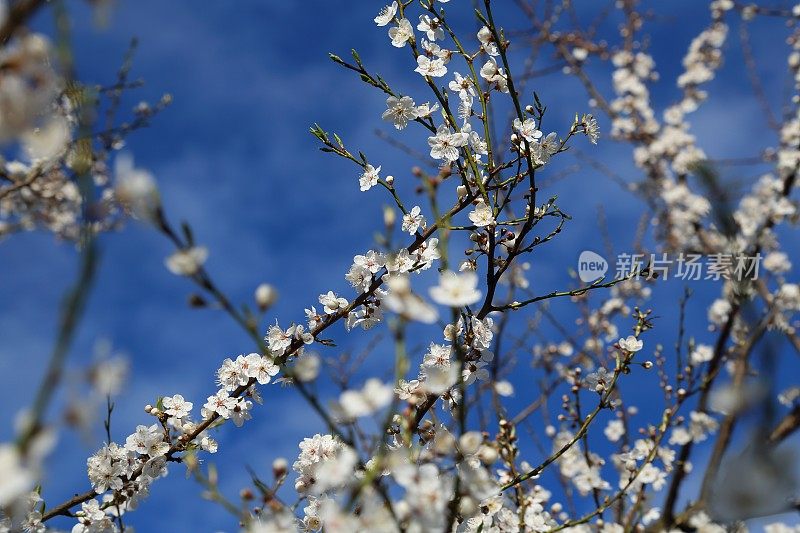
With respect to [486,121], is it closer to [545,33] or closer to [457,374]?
[457,374]

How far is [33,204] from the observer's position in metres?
4.82

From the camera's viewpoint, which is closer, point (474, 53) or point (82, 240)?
point (82, 240)

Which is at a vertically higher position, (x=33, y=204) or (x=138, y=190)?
(x=33, y=204)

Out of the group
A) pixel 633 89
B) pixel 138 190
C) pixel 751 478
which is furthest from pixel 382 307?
pixel 633 89

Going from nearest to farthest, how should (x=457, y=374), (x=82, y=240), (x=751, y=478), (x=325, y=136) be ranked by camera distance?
(x=82, y=240) < (x=457, y=374) < (x=751, y=478) < (x=325, y=136)

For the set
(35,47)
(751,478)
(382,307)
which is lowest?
(751,478)

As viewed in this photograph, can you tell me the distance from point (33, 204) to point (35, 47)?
440cm

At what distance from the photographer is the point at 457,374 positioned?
1.20 metres

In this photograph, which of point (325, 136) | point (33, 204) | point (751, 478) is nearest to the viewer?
point (751, 478)

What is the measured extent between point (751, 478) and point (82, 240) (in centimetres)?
157

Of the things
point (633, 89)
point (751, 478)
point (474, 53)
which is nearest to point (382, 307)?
point (474, 53)

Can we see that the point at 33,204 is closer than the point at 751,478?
No

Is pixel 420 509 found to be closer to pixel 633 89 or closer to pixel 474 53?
pixel 474 53

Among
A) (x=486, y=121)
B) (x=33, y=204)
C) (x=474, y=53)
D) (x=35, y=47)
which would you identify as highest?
(x=33, y=204)
